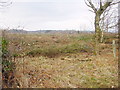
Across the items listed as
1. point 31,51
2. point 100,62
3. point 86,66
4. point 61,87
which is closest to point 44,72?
point 61,87

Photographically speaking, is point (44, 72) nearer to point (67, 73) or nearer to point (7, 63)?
point (67, 73)

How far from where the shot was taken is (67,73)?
659 centimetres

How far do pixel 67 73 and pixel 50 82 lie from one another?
104cm

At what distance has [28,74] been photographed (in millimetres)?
5922

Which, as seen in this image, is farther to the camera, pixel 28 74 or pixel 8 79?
pixel 28 74

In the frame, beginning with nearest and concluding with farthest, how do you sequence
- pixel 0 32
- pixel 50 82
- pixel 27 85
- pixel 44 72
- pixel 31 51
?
pixel 27 85 → pixel 50 82 → pixel 44 72 → pixel 0 32 → pixel 31 51

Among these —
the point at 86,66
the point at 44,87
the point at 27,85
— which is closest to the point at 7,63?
the point at 27,85

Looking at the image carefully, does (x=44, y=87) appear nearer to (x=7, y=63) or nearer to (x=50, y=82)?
(x=50, y=82)

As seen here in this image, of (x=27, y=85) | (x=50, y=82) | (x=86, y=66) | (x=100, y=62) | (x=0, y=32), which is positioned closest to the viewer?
(x=27, y=85)

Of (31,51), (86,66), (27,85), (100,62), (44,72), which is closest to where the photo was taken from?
(27,85)

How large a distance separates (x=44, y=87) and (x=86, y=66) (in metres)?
2.64

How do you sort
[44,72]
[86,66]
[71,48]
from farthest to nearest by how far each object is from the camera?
1. [71,48]
2. [86,66]
3. [44,72]

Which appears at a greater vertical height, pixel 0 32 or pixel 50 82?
pixel 0 32

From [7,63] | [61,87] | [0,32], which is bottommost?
[61,87]
